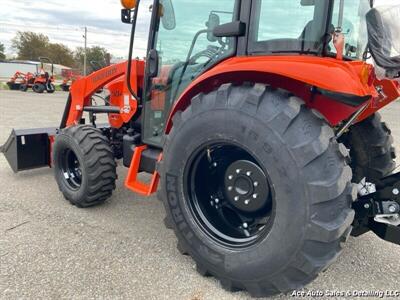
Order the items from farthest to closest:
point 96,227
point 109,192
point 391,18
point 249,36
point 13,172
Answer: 1. point 13,172
2. point 109,192
3. point 96,227
4. point 249,36
5. point 391,18

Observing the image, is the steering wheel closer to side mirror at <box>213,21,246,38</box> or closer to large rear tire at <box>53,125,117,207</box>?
side mirror at <box>213,21,246,38</box>

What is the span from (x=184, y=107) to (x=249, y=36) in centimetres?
73

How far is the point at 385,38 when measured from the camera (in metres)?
2.22

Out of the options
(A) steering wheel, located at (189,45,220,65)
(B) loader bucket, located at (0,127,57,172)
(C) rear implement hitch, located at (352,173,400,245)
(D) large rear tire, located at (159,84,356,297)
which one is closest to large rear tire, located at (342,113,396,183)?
(C) rear implement hitch, located at (352,173,400,245)

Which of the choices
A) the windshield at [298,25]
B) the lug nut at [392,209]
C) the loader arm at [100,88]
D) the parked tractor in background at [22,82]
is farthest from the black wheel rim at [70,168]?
the parked tractor in background at [22,82]

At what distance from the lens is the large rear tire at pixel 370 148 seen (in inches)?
126

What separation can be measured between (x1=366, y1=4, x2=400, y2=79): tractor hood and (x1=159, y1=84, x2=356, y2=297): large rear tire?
46 centimetres

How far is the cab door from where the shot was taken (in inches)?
114

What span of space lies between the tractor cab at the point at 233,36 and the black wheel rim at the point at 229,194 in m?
0.72

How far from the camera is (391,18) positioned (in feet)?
7.61

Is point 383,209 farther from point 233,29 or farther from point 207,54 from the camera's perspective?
point 207,54

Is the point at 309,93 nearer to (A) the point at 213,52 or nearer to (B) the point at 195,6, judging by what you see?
(A) the point at 213,52

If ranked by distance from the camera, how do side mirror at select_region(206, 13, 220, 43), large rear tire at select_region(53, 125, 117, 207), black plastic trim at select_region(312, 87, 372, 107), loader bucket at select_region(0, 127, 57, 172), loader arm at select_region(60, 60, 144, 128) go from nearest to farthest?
black plastic trim at select_region(312, 87, 372, 107) < side mirror at select_region(206, 13, 220, 43) < large rear tire at select_region(53, 125, 117, 207) < loader arm at select_region(60, 60, 144, 128) < loader bucket at select_region(0, 127, 57, 172)

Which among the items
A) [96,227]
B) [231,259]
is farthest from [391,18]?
[96,227]
